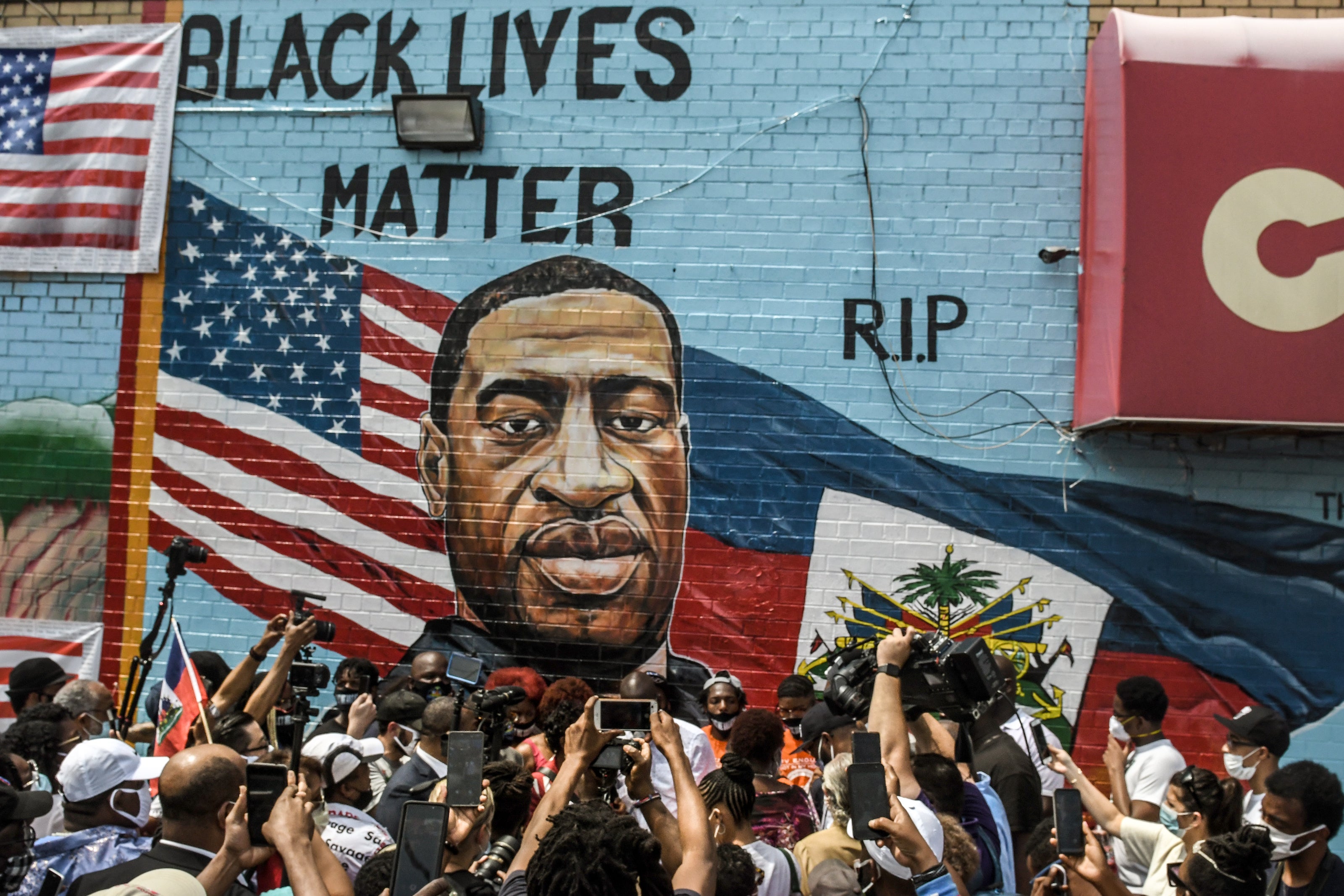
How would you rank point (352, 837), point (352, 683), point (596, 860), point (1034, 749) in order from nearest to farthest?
1. point (596, 860)
2. point (352, 837)
3. point (1034, 749)
4. point (352, 683)

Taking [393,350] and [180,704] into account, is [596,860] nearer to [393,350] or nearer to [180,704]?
[180,704]

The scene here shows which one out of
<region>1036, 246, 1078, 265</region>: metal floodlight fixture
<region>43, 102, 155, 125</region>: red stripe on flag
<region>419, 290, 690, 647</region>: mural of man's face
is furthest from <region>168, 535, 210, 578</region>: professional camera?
<region>1036, 246, 1078, 265</region>: metal floodlight fixture

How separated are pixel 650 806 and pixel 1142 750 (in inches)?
149

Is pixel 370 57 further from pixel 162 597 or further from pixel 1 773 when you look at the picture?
pixel 1 773

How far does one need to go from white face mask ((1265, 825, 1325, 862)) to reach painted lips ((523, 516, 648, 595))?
15.7 ft

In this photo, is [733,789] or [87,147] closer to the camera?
[733,789]

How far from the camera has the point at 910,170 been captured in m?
8.45

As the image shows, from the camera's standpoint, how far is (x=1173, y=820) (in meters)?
5.19

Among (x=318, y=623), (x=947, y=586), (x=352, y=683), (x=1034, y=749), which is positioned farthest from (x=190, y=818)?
(x=947, y=586)

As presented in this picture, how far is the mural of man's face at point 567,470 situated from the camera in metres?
8.41

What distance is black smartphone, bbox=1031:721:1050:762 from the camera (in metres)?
5.01

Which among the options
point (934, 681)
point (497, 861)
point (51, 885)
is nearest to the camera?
point (497, 861)

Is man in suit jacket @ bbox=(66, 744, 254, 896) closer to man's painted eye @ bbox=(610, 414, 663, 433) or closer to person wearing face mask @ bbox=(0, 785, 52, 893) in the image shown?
person wearing face mask @ bbox=(0, 785, 52, 893)

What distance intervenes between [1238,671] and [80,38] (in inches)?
378
